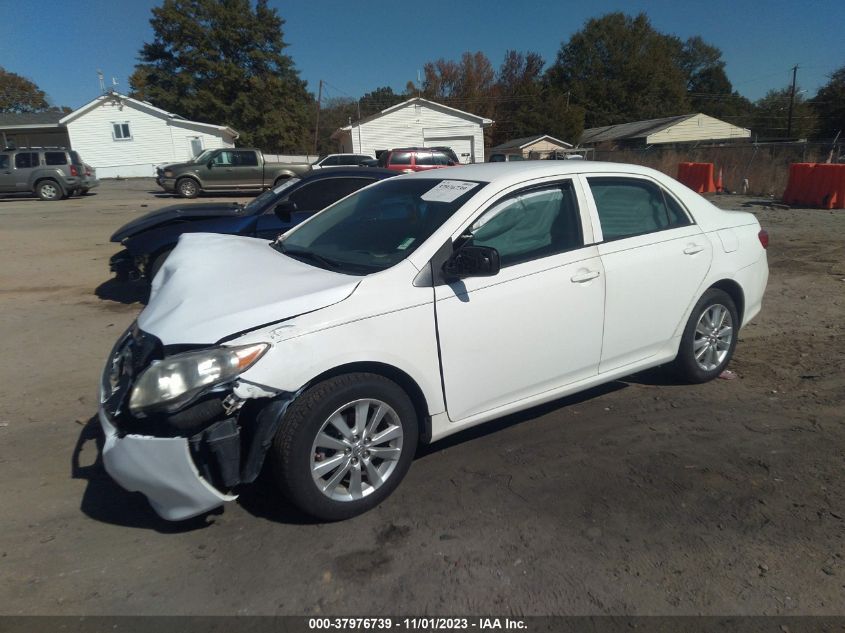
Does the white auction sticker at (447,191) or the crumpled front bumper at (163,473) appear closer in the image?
the crumpled front bumper at (163,473)

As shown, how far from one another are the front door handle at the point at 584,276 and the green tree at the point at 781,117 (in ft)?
232

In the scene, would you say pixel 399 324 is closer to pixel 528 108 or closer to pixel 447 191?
pixel 447 191

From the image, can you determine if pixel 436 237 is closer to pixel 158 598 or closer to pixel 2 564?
pixel 158 598

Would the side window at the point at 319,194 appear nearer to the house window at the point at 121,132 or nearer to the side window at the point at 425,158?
the side window at the point at 425,158

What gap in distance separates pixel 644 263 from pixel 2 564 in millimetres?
3936

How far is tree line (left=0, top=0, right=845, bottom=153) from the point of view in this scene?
53.3 m

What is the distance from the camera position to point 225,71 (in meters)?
52.3

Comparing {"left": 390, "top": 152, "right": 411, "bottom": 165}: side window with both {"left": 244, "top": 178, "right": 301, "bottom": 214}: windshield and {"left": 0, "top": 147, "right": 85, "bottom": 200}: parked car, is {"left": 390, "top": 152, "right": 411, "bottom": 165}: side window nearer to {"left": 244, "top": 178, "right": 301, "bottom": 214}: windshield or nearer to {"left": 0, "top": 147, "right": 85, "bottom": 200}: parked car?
{"left": 0, "top": 147, "right": 85, "bottom": 200}: parked car

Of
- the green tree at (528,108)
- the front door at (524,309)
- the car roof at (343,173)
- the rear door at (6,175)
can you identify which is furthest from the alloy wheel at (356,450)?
the green tree at (528,108)

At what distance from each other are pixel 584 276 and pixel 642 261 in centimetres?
57

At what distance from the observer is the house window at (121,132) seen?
3938cm

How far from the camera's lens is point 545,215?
3863 mm

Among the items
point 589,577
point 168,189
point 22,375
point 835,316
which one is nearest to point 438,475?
point 589,577

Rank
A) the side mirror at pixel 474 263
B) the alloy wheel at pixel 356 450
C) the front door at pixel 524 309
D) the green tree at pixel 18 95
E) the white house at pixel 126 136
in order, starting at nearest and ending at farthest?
1. the alloy wheel at pixel 356 450
2. the side mirror at pixel 474 263
3. the front door at pixel 524 309
4. the white house at pixel 126 136
5. the green tree at pixel 18 95
